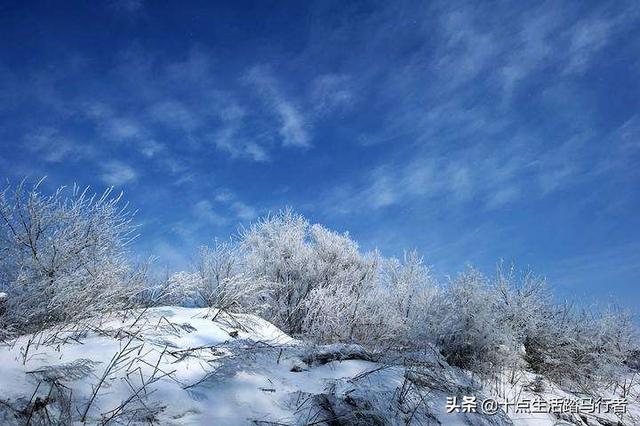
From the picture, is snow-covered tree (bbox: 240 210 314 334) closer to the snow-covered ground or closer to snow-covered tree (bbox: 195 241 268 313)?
snow-covered tree (bbox: 195 241 268 313)

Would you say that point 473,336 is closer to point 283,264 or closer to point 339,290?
point 339,290

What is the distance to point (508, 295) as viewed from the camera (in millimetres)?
11453

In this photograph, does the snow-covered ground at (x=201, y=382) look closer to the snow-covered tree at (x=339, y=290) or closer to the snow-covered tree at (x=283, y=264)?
the snow-covered tree at (x=339, y=290)

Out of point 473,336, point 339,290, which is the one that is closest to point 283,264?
point 339,290

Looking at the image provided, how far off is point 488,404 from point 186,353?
365cm

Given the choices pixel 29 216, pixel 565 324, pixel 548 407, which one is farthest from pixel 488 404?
pixel 565 324

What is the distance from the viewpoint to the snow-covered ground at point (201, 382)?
317cm

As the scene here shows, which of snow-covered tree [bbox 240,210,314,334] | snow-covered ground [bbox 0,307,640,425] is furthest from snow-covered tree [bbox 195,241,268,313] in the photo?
snow-covered ground [bbox 0,307,640,425]

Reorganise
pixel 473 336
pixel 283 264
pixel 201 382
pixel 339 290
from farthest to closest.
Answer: pixel 283 264 → pixel 339 290 → pixel 473 336 → pixel 201 382

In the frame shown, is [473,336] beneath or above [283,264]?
beneath

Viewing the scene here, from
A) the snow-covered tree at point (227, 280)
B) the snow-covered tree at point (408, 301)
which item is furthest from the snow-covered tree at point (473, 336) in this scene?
the snow-covered tree at point (227, 280)

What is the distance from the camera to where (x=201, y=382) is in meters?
3.83

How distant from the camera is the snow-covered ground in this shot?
10.4 ft

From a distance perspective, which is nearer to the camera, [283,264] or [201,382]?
[201,382]
